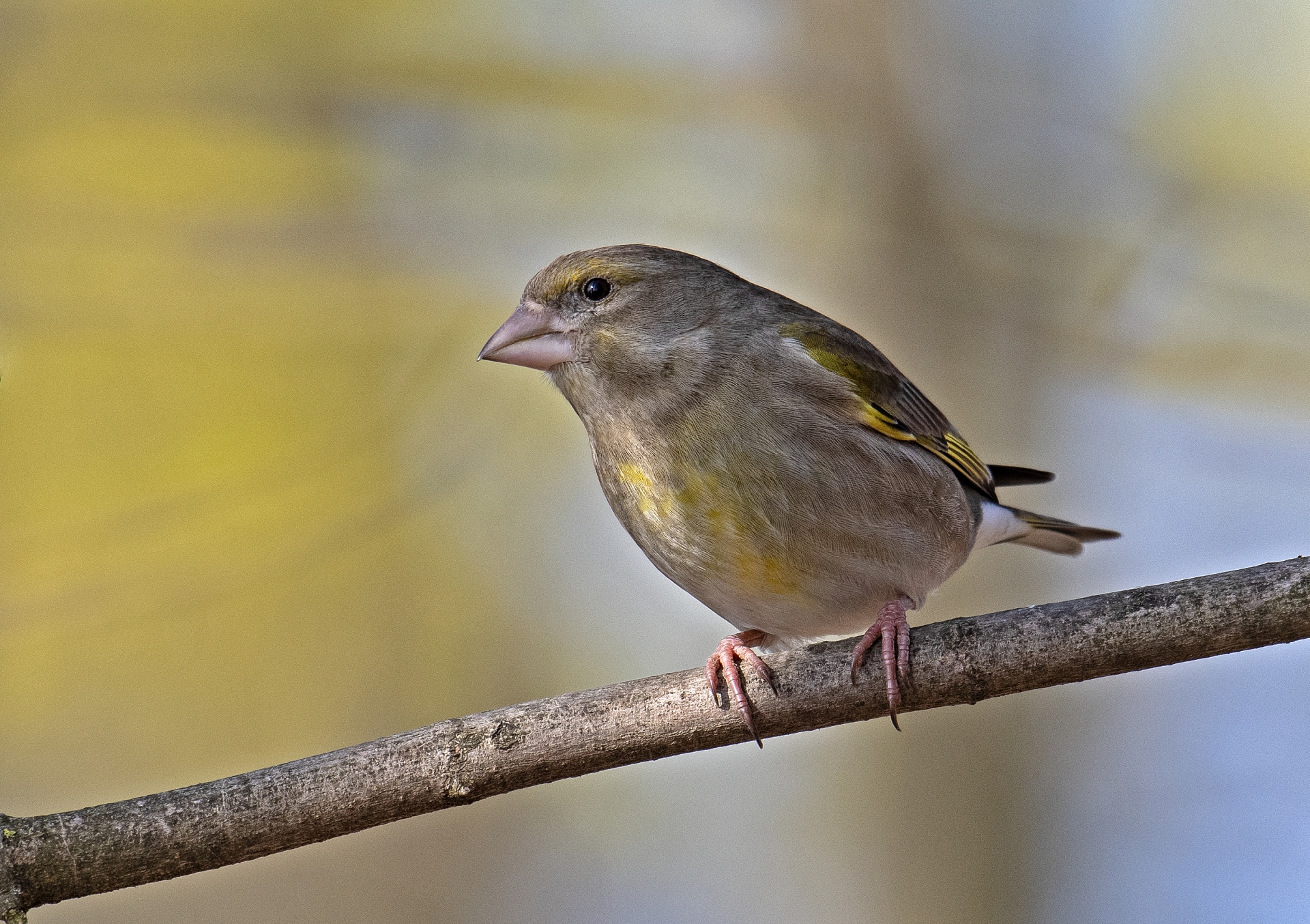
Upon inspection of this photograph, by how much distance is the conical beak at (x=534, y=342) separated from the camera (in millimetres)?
4117

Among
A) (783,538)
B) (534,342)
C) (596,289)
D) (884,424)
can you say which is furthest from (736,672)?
(596,289)

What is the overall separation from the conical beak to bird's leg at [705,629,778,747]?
1171 millimetres

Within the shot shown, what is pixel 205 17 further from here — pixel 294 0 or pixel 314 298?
pixel 314 298

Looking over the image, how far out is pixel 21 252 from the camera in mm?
7211

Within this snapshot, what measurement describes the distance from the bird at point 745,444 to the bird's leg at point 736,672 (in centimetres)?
2

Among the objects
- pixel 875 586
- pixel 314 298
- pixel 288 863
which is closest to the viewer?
pixel 875 586

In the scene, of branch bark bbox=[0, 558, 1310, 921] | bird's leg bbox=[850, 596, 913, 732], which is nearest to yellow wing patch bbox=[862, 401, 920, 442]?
bird's leg bbox=[850, 596, 913, 732]

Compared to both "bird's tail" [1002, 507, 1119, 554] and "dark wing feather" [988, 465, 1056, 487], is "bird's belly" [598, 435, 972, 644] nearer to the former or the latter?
"dark wing feather" [988, 465, 1056, 487]

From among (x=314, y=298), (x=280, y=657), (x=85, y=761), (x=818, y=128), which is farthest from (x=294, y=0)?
(x=85, y=761)

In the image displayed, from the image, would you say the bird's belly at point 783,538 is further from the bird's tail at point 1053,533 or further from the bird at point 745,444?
the bird's tail at point 1053,533

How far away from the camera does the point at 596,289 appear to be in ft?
13.9

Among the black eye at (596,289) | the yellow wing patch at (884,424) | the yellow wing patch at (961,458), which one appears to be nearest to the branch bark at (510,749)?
the yellow wing patch at (884,424)

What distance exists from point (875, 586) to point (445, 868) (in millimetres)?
4291

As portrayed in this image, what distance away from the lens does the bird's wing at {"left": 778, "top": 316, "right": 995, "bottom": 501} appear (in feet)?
14.0
